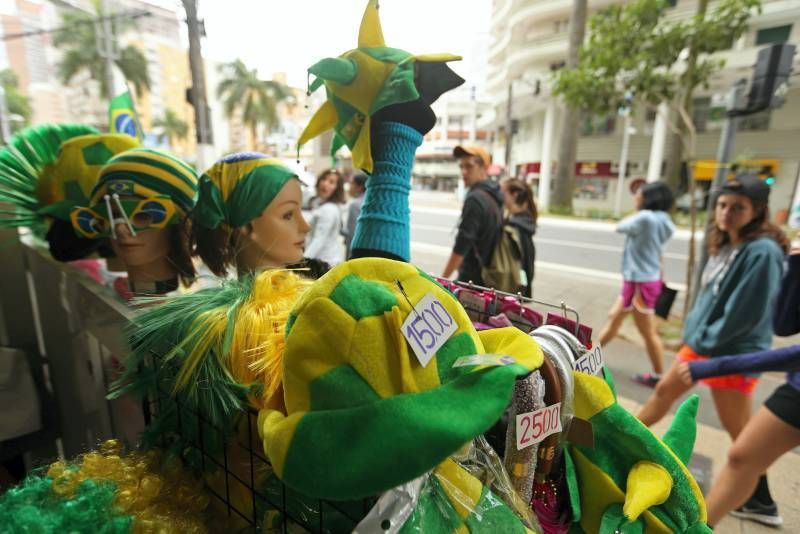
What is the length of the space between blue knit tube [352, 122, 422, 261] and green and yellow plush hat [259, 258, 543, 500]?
529mm

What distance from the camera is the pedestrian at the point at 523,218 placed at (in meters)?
2.92

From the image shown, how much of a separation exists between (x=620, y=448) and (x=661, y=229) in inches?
128

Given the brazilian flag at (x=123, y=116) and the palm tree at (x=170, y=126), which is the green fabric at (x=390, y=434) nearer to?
the brazilian flag at (x=123, y=116)

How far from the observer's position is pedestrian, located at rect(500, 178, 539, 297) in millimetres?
2916

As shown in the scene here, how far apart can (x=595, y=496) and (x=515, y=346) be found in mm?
392

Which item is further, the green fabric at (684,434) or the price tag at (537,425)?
the green fabric at (684,434)

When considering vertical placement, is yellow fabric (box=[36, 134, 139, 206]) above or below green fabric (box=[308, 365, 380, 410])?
above

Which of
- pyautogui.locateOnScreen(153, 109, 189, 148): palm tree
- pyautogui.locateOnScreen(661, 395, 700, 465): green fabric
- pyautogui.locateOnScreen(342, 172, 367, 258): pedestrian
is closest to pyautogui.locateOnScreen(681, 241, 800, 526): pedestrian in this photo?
pyautogui.locateOnScreen(661, 395, 700, 465): green fabric

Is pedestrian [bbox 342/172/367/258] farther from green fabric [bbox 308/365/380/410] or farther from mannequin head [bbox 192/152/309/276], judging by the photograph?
green fabric [bbox 308/365/380/410]

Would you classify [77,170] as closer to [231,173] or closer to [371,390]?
[231,173]

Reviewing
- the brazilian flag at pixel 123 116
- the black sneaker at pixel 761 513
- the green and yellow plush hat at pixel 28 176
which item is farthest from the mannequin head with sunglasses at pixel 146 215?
the black sneaker at pixel 761 513

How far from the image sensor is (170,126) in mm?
35031

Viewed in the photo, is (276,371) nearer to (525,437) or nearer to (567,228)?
(525,437)

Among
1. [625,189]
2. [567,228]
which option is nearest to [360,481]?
[567,228]
